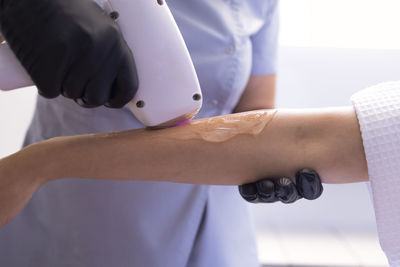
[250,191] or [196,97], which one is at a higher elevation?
[196,97]

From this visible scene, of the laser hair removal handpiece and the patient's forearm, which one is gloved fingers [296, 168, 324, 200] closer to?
the patient's forearm

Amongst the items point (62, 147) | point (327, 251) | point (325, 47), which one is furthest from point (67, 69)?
point (327, 251)

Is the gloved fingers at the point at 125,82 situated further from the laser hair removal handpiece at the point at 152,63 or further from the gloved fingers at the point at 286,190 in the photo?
the gloved fingers at the point at 286,190

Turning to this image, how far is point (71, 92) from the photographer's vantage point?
563mm

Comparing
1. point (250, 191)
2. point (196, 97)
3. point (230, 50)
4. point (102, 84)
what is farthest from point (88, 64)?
point (230, 50)

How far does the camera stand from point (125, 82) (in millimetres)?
564

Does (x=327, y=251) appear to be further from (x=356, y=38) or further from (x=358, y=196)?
(x=356, y=38)

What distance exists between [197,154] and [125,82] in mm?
177

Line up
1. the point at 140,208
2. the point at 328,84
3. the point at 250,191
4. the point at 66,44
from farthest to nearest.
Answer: the point at 328,84
the point at 140,208
the point at 250,191
the point at 66,44

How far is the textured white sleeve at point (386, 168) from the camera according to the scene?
54cm

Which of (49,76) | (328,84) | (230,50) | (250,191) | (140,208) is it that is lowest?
(328,84)

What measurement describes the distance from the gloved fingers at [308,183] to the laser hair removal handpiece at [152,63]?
0.21 meters

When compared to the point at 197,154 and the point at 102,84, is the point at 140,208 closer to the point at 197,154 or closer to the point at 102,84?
the point at 197,154

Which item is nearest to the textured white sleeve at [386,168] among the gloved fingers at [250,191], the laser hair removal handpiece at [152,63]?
the gloved fingers at [250,191]
